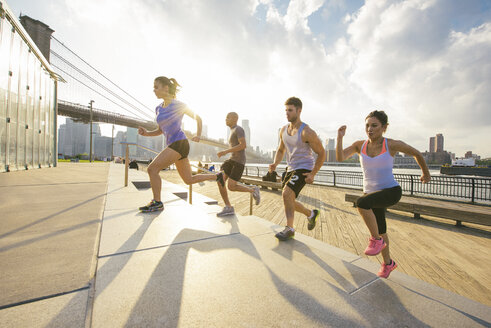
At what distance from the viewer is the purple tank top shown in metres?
2.98

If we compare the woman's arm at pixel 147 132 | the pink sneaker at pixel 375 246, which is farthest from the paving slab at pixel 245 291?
the woman's arm at pixel 147 132

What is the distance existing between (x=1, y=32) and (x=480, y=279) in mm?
12930

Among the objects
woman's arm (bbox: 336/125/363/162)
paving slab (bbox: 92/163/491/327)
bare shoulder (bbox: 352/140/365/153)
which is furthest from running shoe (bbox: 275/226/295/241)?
bare shoulder (bbox: 352/140/365/153)

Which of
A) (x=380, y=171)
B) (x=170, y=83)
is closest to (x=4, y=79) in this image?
(x=170, y=83)

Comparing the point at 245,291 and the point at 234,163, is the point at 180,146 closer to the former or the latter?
the point at 234,163

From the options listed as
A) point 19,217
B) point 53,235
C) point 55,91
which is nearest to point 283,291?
point 53,235

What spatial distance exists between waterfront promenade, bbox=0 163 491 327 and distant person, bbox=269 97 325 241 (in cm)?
68

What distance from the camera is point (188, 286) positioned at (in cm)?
111

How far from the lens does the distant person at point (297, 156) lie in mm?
2469

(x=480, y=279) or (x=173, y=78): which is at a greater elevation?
(x=173, y=78)

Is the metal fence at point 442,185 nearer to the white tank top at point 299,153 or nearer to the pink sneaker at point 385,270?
the white tank top at point 299,153

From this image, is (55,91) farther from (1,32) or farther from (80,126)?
(80,126)

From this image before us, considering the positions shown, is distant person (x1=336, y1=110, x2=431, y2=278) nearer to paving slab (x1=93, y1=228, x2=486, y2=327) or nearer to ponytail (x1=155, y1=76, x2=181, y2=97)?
paving slab (x1=93, y1=228, x2=486, y2=327)

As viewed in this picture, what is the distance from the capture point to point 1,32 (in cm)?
685
